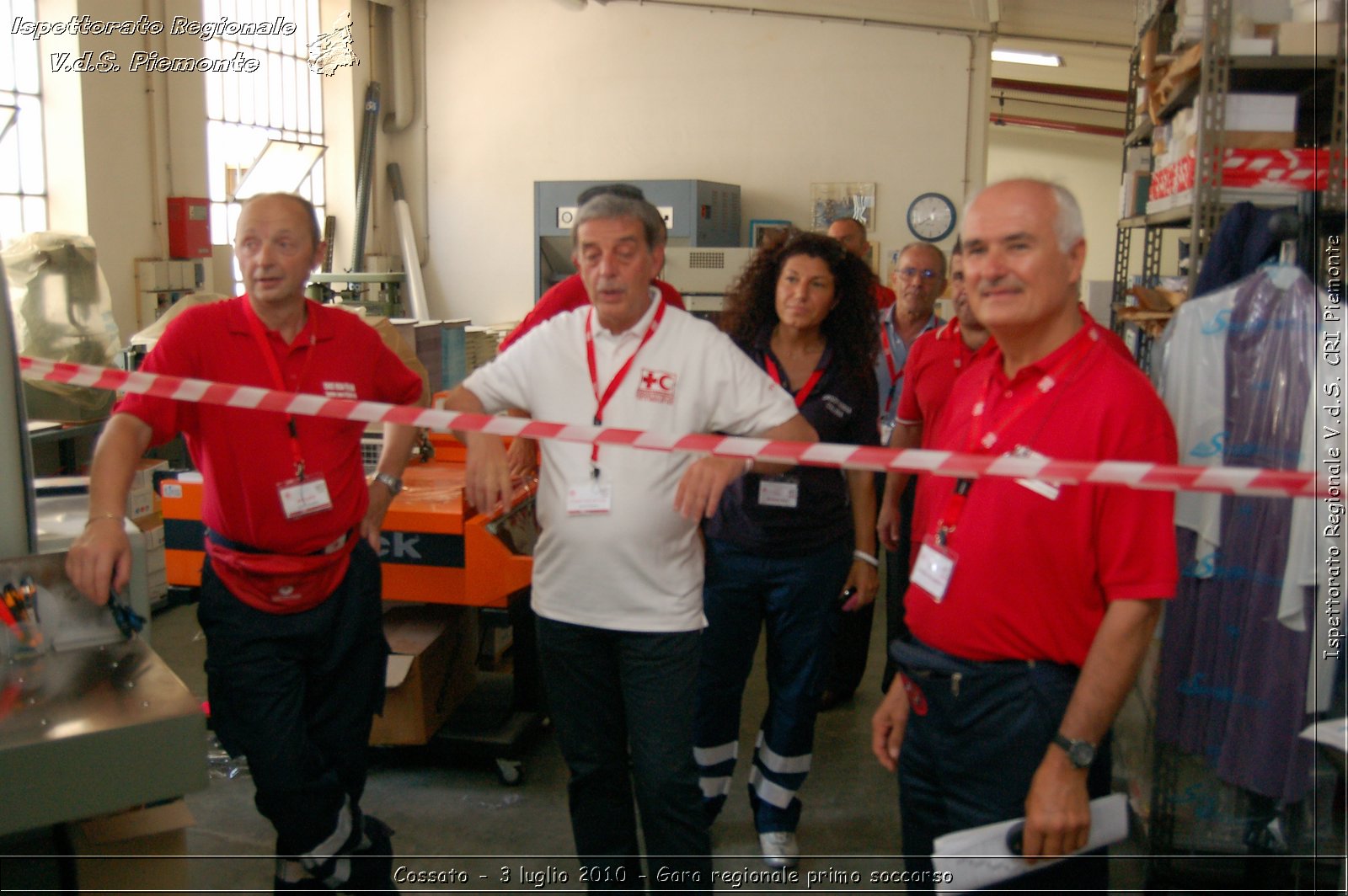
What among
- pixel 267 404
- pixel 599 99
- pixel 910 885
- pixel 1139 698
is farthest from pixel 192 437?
pixel 599 99

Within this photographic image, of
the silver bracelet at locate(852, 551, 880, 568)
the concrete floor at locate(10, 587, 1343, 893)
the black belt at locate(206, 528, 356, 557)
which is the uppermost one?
the black belt at locate(206, 528, 356, 557)

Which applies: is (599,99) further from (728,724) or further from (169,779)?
(169,779)

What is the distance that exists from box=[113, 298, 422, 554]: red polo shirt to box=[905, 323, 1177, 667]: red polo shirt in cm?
128

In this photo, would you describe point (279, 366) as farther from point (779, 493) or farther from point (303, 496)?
point (779, 493)

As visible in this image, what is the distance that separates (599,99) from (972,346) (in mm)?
6151

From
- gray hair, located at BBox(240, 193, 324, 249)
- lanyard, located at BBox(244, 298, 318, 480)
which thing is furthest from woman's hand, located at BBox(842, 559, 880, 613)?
gray hair, located at BBox(240, 193, 324, 249)

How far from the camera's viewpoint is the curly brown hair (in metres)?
2.78

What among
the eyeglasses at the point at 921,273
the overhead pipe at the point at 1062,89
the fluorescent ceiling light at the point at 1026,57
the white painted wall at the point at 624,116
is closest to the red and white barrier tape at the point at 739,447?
the eyeglasses at the point at 921,273

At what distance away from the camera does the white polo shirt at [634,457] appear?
6.51 feet

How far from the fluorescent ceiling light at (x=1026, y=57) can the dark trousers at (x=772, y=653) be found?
7.65 m

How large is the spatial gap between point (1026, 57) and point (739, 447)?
8.80 meters

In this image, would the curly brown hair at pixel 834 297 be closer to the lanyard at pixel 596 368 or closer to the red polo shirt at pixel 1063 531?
the lanyard at pixel 596 368

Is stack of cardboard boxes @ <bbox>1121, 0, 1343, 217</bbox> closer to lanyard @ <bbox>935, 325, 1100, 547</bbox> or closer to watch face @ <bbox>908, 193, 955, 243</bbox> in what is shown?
lanyard @ <bbox>935, 325, 1100, 547</bbox>

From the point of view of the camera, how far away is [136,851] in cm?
207
